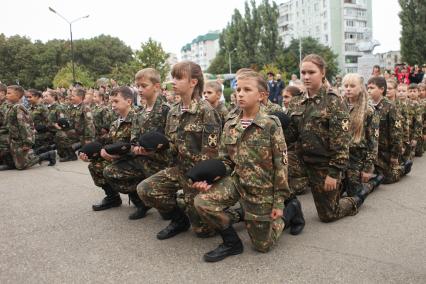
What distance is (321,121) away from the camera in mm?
4516

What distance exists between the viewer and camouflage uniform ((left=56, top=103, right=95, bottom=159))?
32.1ft

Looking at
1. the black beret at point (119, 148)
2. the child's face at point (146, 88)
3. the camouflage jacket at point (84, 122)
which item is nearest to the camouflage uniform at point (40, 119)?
the camouflage jacket at point (84, 122)

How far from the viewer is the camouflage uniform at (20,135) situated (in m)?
8.73

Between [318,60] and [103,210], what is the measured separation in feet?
11.2

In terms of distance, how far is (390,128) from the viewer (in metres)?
6.34

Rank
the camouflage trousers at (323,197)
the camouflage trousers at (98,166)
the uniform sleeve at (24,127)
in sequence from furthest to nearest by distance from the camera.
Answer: the uniform sleeve at (24,127) → the camouflage trousers at (98,166) → the camouflage trousers at (323,197)

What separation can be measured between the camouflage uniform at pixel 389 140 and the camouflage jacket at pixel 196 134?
325 cm

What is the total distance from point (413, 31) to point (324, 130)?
37764mm

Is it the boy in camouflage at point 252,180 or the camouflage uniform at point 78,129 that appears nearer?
the boy in camouflage at point 252,180

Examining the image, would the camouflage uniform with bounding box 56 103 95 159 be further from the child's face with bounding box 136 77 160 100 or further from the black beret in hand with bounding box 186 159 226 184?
the black beret in hand with bounding box 186 159 226 184

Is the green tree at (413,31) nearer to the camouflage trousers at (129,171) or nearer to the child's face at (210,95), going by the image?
the child's face at (210,95)

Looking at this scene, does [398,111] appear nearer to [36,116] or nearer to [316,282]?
[316,282]

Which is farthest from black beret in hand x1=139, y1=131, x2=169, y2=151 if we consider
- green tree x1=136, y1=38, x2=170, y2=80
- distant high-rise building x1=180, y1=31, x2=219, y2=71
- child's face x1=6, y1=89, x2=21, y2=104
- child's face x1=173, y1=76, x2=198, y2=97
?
distant high-rise building x1=180, y1=31, x2=219, y2=71

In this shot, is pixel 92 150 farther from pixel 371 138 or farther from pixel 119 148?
pixel 371 138
